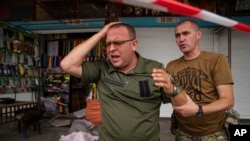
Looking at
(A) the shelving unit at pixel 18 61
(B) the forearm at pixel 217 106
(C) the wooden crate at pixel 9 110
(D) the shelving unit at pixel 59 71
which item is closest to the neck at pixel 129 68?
(B) the forearm at pixel 217 106

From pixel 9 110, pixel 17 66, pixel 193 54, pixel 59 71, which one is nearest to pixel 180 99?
pixel 193 54

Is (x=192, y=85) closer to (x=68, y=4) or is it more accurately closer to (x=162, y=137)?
(x=162, y=137)

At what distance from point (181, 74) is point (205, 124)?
451 mm

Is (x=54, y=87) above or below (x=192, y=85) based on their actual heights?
below

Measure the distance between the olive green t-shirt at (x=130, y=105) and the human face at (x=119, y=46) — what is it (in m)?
0.10

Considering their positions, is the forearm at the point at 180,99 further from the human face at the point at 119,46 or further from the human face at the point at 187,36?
the human face at the point at 187,36

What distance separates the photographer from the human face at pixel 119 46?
186 cm

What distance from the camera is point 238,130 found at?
2482 mm

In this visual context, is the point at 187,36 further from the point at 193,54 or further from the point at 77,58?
the point at 77,58

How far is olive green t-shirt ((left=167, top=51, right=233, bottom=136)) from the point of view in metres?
2.06

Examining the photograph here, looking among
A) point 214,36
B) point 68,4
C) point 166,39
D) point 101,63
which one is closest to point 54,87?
point 68,4

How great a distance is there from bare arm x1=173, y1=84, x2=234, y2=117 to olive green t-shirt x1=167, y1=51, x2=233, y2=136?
0.25 feet

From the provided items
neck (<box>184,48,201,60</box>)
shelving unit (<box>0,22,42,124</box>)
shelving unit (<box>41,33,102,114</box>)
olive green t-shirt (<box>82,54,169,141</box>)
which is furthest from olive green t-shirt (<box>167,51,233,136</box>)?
shelving unit (<box>41,33,102,114</box>)

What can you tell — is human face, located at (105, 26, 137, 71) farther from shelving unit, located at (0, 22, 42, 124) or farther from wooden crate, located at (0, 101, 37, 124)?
shelving unit, located at (0, 22, 42, 124)
